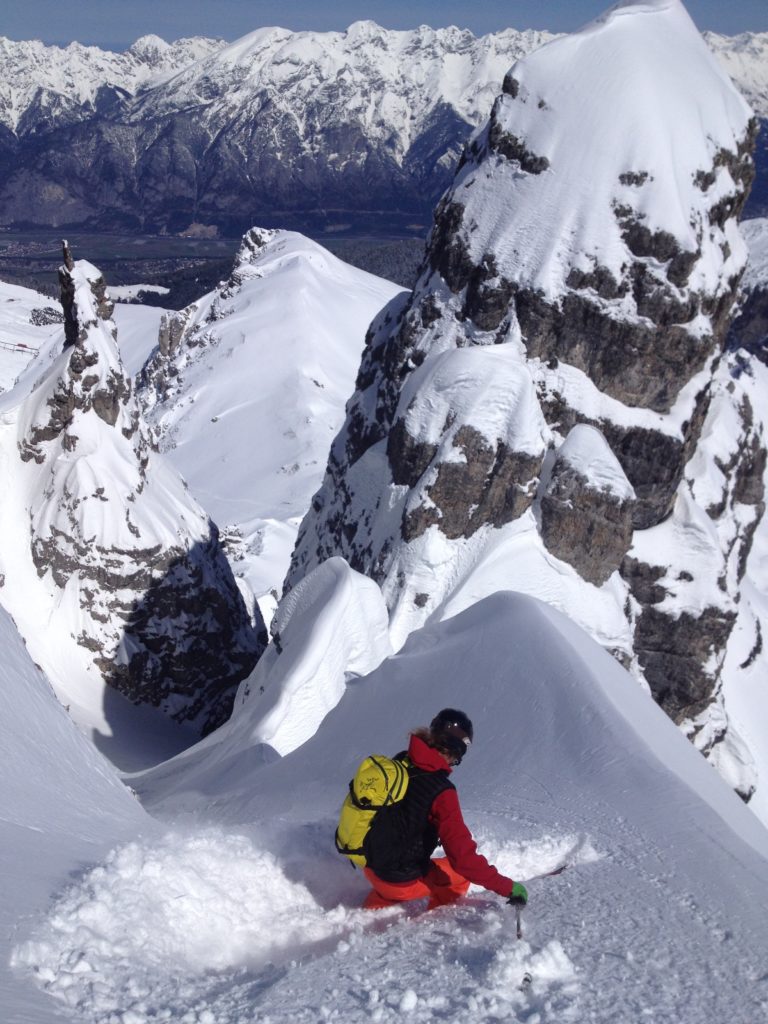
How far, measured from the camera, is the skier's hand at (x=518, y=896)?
5.04 m

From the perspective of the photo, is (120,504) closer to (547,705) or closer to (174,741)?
(174,741)

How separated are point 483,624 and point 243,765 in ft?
16.0

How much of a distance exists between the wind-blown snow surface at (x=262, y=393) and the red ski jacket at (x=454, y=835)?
3900 cm

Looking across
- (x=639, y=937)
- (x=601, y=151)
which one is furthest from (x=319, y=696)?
(x=601, y=151)

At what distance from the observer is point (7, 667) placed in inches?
288

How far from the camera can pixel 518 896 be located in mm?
5043

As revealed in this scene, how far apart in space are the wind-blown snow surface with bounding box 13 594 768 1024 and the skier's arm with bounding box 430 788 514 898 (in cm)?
20

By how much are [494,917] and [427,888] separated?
0.54m

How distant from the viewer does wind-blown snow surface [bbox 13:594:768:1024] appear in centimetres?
440

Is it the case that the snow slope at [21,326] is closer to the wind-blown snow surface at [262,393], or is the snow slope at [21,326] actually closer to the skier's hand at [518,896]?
the wind-blown snow surface at [262,393]

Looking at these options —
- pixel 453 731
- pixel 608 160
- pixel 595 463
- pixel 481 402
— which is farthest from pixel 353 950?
pixel 608 160

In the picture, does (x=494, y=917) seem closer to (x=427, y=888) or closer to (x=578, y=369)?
(x=427, y=888)

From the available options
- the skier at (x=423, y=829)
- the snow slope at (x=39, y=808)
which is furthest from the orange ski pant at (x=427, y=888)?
the snow slope at (x=39, y=808)

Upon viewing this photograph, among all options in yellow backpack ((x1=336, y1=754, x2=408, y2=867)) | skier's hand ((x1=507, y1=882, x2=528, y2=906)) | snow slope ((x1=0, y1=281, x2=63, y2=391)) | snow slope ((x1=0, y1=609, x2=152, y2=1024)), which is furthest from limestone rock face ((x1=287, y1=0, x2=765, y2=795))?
snow slope ((x1=0, y1=281, x2=63, y2=391))
